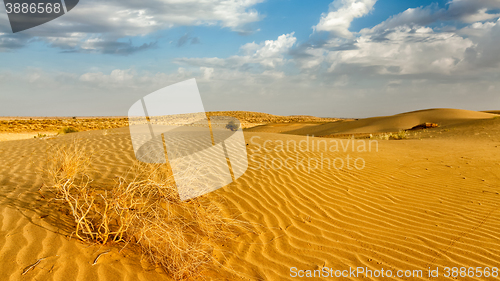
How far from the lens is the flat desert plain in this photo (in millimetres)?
2795

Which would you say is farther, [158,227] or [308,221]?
[308,221]

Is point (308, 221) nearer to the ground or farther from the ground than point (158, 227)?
nearer to the ground

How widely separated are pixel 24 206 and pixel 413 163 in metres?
8.80

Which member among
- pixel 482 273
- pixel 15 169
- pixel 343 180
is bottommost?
pixel 482 273

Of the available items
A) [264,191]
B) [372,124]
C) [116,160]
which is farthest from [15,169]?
[372,124]

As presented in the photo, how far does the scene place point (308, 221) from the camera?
4230 mm

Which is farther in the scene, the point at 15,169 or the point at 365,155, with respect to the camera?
the point at 365,155

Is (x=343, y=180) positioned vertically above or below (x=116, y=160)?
below

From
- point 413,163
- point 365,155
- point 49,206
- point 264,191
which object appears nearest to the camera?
point 49,206

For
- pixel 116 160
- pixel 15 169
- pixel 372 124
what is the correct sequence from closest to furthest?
pixel 15 169, pixel 116 160, pixel 372 124

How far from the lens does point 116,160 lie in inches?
257

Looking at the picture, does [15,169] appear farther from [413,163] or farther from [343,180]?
[413,163]

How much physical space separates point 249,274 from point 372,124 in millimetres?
25229

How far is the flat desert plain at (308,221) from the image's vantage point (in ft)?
9.17
